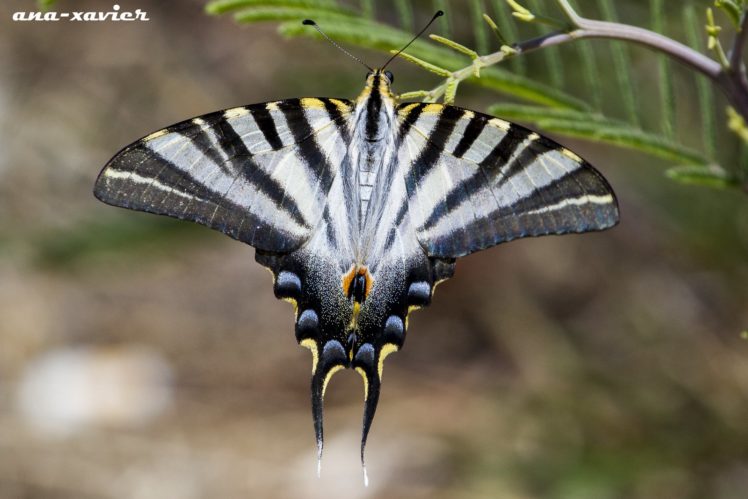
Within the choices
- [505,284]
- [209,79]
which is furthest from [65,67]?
[505,284]

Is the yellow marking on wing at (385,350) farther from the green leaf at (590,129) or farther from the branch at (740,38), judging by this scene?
the branch at (740,38)

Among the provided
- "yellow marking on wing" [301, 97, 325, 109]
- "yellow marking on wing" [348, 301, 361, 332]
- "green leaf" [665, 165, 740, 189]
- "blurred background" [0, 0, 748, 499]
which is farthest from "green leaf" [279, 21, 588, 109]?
"blurred background" [0, 0, 748, 499]

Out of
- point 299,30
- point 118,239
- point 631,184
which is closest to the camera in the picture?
point 299,30

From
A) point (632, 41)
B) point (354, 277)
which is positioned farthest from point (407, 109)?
point (632, 41)

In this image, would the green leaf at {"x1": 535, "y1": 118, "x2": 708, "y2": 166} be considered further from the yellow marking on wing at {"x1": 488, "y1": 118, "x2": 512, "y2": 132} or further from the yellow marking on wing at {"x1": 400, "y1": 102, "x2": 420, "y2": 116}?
the yellow marking on wing at {"x1": 400, "y1": 102, "x2": 420, "y2": 116}

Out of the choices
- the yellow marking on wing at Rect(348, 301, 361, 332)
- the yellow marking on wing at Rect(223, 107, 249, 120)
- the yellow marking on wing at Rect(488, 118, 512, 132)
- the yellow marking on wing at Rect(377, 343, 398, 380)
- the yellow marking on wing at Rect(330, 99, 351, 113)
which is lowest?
the yellow marking on wing at Rect(377, 343, 398, 380)

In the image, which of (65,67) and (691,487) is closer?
(691,487)

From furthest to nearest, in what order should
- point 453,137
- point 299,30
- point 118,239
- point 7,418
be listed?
point 7,418 → point 118,239 → point 453,137 → point 299,30

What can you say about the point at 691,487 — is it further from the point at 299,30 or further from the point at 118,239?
the point at 299,30
